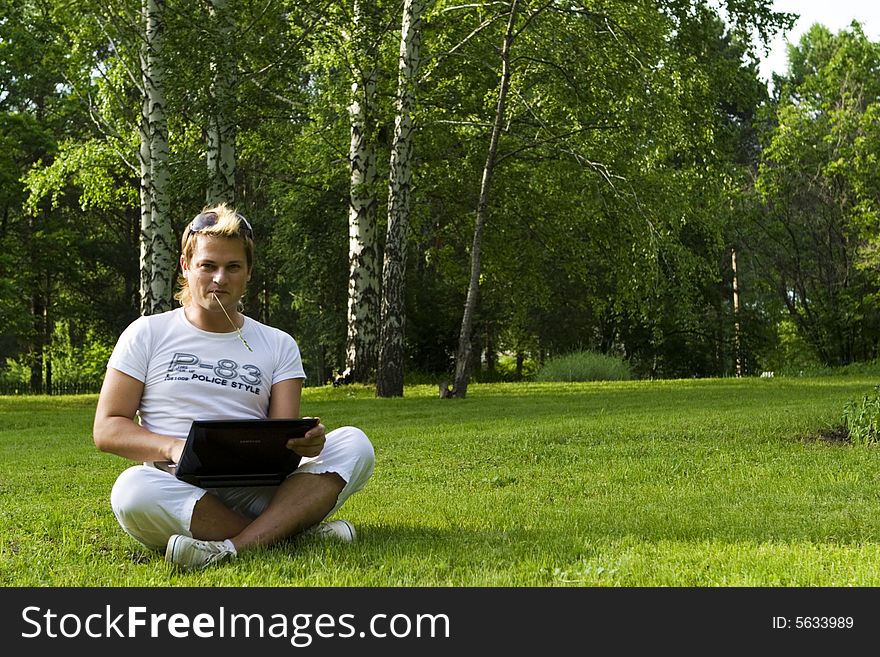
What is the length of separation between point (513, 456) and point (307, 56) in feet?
43.8

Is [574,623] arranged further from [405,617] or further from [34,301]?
[34,301]

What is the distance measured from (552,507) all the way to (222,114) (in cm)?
1229

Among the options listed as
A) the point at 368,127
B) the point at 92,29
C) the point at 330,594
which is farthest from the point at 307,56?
the point at 330,594

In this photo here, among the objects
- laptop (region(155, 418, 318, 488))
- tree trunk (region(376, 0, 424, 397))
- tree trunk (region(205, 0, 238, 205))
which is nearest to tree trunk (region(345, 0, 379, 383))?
tree trunk (region(376, 0, 424, 397))

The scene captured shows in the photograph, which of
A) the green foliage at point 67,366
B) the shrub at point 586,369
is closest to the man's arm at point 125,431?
the shrub at point 586,369

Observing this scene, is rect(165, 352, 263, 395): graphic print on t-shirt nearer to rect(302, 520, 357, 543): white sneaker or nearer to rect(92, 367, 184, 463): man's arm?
rect(92, 367, 184, 463): man's arm

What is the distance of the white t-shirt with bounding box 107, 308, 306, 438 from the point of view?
5.23 meters

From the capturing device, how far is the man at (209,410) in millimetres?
5070

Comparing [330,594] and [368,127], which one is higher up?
[368,127]

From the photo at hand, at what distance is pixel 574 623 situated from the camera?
3.79m

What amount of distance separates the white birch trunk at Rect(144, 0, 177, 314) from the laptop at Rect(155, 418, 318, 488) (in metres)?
12.3

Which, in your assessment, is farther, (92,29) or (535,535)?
(92,29)

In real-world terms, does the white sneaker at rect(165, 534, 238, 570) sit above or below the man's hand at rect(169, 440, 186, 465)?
below

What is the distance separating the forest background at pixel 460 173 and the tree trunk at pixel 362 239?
5cm
